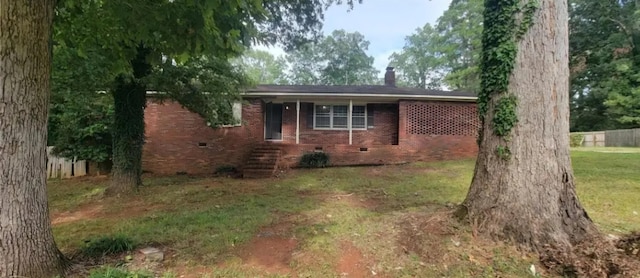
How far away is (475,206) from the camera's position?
177 inches

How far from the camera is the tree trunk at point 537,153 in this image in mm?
4105

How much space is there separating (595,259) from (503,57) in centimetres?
244

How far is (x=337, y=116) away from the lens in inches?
601

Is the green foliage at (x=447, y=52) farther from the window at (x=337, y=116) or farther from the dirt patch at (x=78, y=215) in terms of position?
the dirt patch at (x=78, y=215)

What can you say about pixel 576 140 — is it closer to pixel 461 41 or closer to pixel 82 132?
pixel 461 41

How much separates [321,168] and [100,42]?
8.57 meters

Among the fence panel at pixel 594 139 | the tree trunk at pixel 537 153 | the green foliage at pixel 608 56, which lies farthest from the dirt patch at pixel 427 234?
the fence panel at pixel 594 139

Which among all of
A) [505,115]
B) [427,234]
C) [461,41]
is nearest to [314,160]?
[427,234]

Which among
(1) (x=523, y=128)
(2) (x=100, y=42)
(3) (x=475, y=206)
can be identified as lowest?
(3) (x=475, y=206)

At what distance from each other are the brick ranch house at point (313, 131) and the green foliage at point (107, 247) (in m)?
7.29

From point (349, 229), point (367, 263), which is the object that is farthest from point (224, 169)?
point (367, 263)

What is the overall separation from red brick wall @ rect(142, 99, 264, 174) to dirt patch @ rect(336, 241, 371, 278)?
9555 mm

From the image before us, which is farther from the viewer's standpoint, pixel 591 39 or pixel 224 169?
pixel 591 39

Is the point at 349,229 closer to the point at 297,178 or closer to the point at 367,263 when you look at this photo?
the point at 367,263
